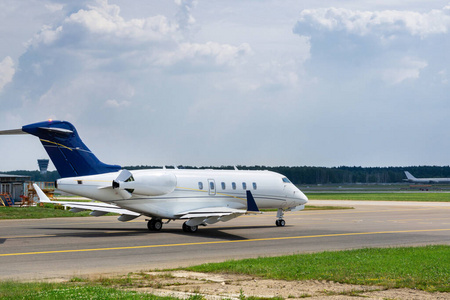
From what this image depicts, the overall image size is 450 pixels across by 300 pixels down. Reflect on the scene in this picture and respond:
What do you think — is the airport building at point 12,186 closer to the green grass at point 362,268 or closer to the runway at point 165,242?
the runway at point 165,242

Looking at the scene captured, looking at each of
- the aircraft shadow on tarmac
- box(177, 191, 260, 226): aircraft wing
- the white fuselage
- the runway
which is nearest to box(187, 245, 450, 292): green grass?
the runway

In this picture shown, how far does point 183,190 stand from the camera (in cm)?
3039

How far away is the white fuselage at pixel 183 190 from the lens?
1102 inches

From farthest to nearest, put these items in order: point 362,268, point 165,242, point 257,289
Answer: point 165,242, point 362,268, point 257,289

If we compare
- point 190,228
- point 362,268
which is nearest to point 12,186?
point 190,228

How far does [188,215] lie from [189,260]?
992cm

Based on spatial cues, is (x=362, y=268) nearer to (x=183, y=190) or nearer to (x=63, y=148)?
(x=183, y=190)

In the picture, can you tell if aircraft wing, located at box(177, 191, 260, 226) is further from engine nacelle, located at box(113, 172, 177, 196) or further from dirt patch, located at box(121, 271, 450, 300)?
dirt patch, located at box(121, 271, 450, 300)

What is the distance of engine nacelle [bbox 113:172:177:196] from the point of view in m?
28.0

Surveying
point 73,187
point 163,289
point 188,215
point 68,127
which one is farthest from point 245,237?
point 163,289

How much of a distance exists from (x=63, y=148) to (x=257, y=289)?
1773 centimetres

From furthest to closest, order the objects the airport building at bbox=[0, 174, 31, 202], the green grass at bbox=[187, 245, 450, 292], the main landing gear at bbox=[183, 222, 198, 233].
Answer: the airport building at bbox=[0, 174, 31, 202]
the main landing gear at bbox=[183, 222, 198, 233]
the green grass at bbox=[187, 245, 450, 292]

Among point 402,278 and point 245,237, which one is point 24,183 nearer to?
point 245,237

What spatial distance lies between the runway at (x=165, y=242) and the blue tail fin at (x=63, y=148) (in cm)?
309
